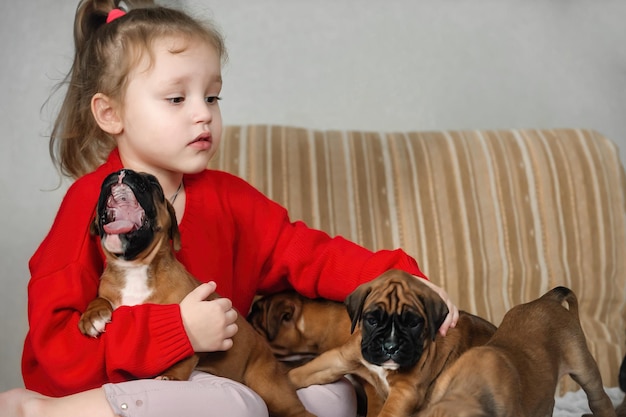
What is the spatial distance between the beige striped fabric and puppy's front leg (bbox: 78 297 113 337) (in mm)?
1192

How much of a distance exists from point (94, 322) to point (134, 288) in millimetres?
111

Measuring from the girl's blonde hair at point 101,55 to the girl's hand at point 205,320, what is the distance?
0.56m

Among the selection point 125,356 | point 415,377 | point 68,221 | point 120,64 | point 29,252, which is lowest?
point 29,252

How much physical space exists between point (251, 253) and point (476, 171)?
109 centimetres

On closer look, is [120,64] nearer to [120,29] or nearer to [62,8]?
→ [120,29]

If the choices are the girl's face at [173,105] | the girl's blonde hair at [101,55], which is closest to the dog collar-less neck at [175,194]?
the girl's face at [173,105]

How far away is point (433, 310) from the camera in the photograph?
2.02 meters

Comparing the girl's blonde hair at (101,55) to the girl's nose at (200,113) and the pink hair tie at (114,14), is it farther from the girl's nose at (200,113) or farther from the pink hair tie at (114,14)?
the girl's nose at (200,113)

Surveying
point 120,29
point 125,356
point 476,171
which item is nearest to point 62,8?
point 120,29

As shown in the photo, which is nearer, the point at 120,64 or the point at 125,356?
the point at 125,356

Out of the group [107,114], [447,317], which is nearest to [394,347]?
[447,317]

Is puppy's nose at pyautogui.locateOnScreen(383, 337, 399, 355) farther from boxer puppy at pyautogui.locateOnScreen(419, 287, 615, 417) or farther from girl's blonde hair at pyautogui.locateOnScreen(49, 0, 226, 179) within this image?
girl's blonde hair at pyautogui.locateOnScreen(49, 0, 226, 179)

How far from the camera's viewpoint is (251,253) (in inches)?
95.0

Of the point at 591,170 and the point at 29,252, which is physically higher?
the point at 591,170
